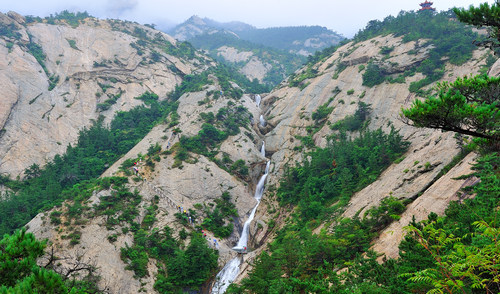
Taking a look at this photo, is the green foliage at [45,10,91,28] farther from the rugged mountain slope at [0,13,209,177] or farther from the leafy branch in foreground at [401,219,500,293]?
the leafy branch in foreground at [401,219,500,293]

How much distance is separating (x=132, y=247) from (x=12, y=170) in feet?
88.4

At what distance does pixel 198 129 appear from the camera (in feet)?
166

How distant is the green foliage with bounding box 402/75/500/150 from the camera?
805cm

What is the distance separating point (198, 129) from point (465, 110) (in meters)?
45.6

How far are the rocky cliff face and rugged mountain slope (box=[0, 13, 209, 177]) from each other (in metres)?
0.24

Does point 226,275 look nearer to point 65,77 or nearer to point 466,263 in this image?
point 466,263

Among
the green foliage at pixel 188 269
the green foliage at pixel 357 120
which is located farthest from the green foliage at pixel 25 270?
the green foliage at pixel 357 120

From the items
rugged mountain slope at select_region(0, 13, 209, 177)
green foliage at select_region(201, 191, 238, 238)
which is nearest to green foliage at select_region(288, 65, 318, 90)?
rugged mountain slope at select_region(0, 13, 209, 177)

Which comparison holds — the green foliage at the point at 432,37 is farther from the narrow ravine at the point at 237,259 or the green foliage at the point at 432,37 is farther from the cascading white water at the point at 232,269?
the cascading white water at the point at 232,269

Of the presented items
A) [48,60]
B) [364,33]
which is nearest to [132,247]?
[48,60]

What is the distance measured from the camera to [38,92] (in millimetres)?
53500

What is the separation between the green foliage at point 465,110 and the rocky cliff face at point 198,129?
1021 cm

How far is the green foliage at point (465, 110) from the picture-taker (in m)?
8.05

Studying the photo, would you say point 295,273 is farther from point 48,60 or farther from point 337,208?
point 48,60
